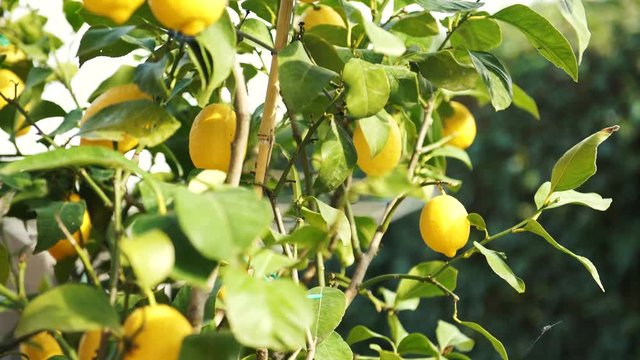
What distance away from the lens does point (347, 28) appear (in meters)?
0.81

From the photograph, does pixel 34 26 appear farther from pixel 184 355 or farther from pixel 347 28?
pixel 184 355

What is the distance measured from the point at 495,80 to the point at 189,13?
1.14 feet

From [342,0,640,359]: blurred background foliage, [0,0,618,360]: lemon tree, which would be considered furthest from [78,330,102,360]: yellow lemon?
[342,0,640,359]: blurred background foliage

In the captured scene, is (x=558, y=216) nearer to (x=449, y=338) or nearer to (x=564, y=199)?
(x=449, y=338)

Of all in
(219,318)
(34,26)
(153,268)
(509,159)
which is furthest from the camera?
(509,159)

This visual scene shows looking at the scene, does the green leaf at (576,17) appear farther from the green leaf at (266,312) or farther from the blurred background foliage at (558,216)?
the blurred background foliage at (558,216)

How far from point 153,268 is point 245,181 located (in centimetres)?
39

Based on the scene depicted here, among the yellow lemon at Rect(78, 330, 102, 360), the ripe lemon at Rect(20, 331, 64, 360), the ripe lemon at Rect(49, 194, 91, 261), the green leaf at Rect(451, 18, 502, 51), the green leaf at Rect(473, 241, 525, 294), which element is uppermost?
the green leaf at Rect(451, 18, 502, 51)

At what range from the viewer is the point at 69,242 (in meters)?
0.83

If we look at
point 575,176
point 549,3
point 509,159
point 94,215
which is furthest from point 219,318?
point 549,3

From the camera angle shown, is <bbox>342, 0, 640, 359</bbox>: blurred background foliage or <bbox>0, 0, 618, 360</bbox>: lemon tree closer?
<bbox>0, 0, 618, 360</bbox>: lemon tree

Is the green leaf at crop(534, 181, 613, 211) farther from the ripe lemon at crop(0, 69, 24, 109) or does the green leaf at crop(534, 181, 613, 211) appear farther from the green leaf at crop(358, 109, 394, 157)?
the ripe lemon at crop(0, 69, 24, 109)

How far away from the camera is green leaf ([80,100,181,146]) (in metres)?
0.63

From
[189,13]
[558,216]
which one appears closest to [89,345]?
[189,13]
